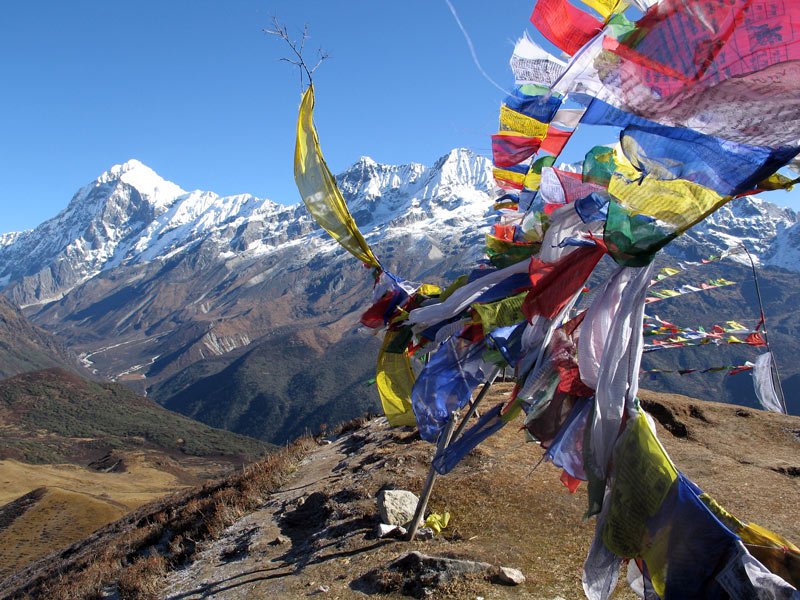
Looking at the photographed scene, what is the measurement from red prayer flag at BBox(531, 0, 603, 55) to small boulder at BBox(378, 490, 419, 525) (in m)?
7.39

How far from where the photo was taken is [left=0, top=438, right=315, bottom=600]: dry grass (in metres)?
10.4

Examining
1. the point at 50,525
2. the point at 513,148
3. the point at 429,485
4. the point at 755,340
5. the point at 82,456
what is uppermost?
the point at 513,148

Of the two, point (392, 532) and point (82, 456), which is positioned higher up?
point (392, 532)

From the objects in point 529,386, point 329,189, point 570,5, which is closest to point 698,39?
point 570,5

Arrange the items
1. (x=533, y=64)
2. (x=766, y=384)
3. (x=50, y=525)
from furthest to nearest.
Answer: (x=50, y=525) < (x=766, y=384) < (x=533, y=64)

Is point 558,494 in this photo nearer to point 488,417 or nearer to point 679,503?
point 488,417

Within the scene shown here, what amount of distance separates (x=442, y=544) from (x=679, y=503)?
5212mm

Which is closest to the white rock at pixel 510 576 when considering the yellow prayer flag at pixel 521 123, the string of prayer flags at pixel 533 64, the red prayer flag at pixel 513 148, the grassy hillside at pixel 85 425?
the red prayer flag at pixel 513 148

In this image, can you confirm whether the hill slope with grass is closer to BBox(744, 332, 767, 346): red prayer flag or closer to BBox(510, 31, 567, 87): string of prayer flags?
BBox(744, 332, 767, 346): red prayer flag

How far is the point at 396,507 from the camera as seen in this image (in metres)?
10.0

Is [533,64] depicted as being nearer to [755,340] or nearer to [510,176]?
[510,176]

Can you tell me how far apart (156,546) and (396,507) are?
5.95m

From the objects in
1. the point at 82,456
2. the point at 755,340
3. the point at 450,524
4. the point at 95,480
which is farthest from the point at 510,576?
the point at 82,456

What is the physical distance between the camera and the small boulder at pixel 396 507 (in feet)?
32.2
